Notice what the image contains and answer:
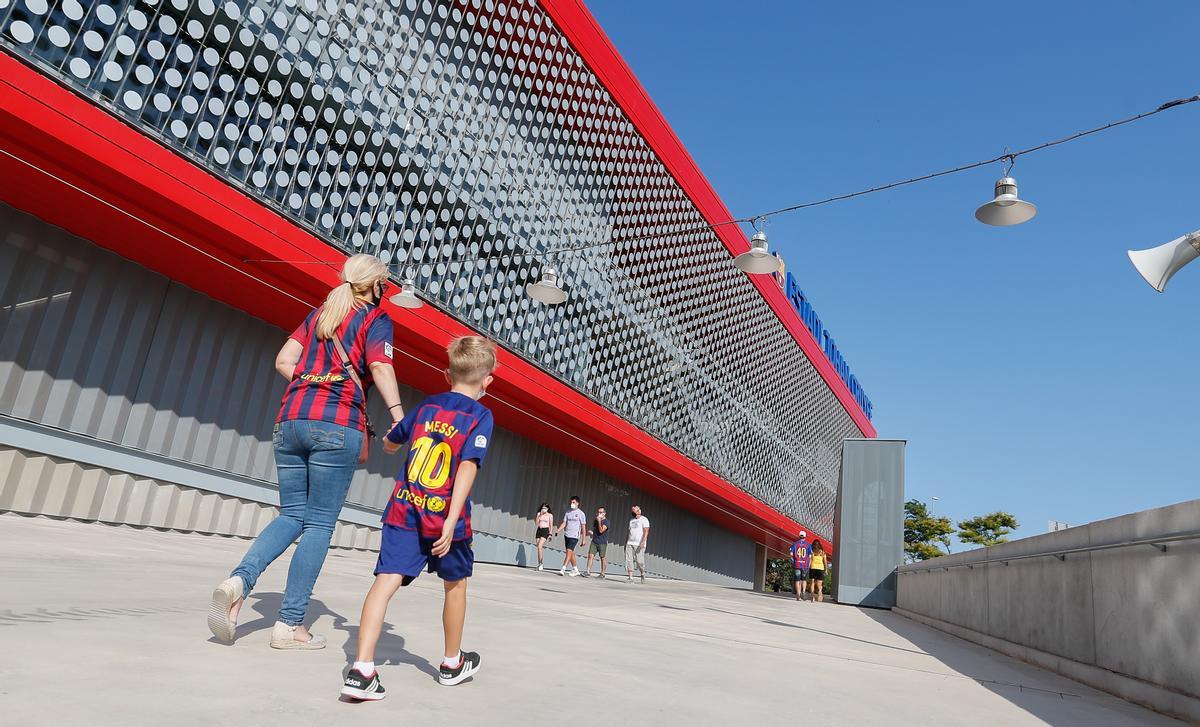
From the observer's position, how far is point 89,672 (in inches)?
90.7

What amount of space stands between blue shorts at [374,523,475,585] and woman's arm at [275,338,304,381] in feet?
3.13

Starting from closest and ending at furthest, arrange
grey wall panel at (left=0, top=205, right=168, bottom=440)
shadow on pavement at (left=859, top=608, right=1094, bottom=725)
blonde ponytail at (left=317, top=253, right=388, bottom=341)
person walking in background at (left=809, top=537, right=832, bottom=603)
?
blonde ponytail at (left=317, top=253, right=388, bottom=341)
shadow on pavement at (left=859, top=608, right=1094, bottom=725)
grey wall panel at (left=0, top=205, right=168, bottom=440)
person walking in background at (left=809, top=537, right=832, bottom=603)

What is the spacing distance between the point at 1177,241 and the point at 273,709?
222 inches

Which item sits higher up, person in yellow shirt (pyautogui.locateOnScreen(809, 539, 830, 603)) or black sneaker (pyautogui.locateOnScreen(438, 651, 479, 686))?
person in yellow shirt (pyautogui.locateOnScreen(809, 539, 830, 603))

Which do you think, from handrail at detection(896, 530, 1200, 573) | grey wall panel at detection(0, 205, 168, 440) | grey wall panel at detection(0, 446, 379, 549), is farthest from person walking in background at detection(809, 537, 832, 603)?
grey wall panel at detection(0, 205, 168, 440)

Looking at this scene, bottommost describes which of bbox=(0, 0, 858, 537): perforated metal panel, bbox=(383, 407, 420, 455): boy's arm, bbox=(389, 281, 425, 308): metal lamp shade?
bbox=(383, 407, 420, 455): boy's arm

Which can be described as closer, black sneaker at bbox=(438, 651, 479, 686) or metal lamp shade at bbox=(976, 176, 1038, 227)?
black sneaker at bbox=(438, 651, 479, 686)

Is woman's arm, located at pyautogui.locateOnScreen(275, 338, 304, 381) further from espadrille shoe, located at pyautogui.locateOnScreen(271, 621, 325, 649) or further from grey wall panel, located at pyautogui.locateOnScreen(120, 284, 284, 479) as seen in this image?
grey wall panel, located at pyautogui.locateOnScreen(120, 284, 284, 479)

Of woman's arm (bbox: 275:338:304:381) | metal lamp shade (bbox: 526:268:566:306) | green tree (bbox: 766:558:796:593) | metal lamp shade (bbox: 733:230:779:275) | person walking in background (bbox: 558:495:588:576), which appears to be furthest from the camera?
green tree (bbox: 766:558:796:593)

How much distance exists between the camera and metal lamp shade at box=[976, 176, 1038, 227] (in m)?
7.43

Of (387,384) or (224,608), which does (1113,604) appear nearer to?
(387,384)

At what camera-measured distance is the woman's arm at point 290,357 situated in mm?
3385

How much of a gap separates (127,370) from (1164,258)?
441 inches

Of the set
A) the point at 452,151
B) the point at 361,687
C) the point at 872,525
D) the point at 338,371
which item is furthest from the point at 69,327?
the point at 872,525
